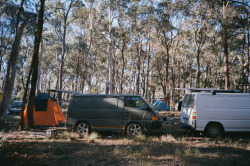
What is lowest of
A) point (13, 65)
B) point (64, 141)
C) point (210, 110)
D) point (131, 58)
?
point (64, 141)

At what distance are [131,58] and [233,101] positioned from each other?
29368mm

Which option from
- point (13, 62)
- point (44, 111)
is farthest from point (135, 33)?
point (44, 111)

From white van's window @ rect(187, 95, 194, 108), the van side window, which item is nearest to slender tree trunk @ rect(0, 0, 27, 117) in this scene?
the van side window

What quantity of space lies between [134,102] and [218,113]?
3348 mm

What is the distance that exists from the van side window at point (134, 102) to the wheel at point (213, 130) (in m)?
2.68

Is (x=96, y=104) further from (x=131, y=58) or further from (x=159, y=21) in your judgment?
(x=131, y=58)

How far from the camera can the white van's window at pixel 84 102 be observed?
27.0ft

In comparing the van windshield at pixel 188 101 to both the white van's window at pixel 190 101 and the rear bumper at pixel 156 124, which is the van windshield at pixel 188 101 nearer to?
the white van's window at pixel 190 101

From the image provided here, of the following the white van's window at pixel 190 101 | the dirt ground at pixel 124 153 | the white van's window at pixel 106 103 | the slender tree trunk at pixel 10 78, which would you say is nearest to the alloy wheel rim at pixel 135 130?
the dirt ground at pixel 124 153

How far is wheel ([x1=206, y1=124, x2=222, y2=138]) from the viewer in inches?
309

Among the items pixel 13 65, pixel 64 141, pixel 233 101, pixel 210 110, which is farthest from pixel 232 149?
pixel 13 65

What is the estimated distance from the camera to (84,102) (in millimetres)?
8289

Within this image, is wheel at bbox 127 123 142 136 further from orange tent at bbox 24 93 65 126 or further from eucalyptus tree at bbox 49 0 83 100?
eucalyptus tree at bbox 49 0 83 100

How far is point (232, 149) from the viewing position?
629cm
